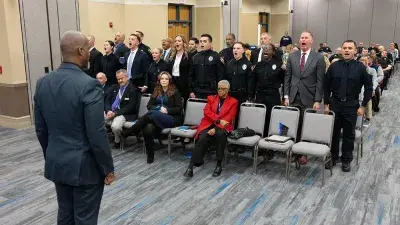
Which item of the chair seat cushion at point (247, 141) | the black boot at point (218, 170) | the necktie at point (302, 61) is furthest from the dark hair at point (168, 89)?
the necktie at point (302, 61)

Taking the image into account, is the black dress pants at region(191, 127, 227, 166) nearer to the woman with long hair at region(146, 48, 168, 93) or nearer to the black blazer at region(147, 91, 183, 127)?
the black blazer at region(147, 91, 183, 127)

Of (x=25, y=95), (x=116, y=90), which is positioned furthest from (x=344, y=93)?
(x=25, y=95)

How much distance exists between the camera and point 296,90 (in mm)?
4910

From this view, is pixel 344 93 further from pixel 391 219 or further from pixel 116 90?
pixel 116 90

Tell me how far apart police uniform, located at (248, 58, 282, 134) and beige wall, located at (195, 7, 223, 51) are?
7756mm

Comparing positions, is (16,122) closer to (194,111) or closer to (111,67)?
(111,67)

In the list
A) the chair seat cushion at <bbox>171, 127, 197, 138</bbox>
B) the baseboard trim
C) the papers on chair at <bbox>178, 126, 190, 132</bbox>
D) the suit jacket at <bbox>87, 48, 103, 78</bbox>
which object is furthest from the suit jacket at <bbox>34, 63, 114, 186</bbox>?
the baseboard trim

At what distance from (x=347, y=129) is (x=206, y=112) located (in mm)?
1780

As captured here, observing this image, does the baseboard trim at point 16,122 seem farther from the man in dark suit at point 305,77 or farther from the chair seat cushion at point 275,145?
the man in dark suit at point 305,77

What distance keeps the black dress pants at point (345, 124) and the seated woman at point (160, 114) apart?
2115mm

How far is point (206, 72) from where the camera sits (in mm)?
5578

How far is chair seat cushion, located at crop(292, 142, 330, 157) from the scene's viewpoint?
4.27 m

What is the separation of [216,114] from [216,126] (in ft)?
0.58

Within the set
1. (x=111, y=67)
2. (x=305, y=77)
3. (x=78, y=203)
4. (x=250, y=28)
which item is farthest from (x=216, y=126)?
(x=250, y=28)
